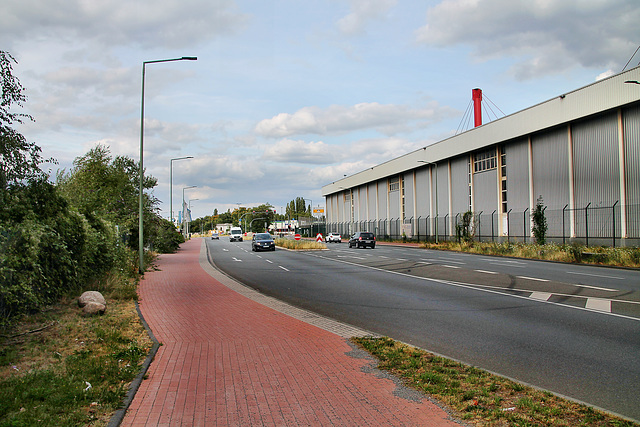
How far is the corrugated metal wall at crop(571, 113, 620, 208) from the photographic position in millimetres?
31797

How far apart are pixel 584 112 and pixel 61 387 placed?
3636 centimetres

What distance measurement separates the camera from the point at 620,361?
666 cm

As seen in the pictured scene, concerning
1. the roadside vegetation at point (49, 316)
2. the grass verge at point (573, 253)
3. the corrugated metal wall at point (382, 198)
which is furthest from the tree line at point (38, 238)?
the corrugated metal wall at point (382, 198)

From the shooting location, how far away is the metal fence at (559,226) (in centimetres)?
3062

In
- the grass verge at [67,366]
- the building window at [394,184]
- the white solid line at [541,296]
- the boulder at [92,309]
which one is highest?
the building window at [394,184]

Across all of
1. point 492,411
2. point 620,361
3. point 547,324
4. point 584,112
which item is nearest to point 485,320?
point 547,324

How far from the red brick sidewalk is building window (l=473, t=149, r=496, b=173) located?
40.3 metres

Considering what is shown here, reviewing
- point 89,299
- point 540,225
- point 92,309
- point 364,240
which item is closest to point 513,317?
point 92,309

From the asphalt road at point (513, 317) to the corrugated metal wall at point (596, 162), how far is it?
53.0ft

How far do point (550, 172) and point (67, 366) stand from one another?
37991 millimetres

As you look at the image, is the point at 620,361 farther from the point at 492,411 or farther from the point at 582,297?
the point at 582,297

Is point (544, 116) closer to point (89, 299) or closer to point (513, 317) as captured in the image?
point (513, 317)

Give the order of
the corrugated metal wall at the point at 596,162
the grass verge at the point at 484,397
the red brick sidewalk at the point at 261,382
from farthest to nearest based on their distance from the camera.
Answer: the corrugated metal wall at the point at 596,162 → the red brick sidewalk at the point at 261,382 → the grass verge at the point at 484,397

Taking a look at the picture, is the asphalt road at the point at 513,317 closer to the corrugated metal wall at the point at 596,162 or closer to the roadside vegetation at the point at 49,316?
the roadside vegetation at the point at 49,316
